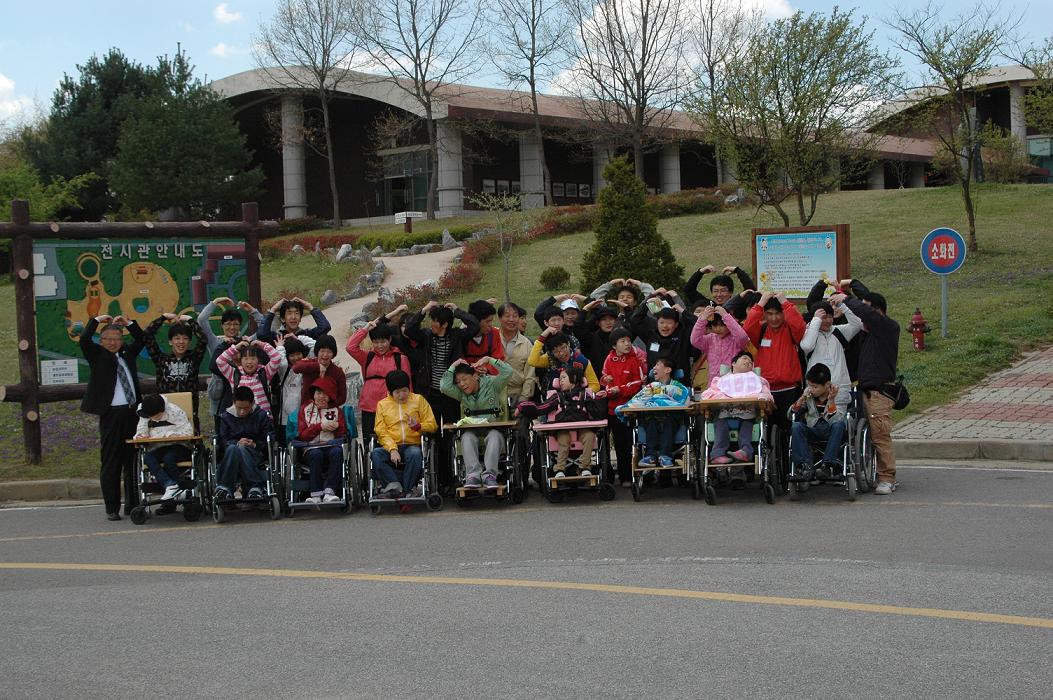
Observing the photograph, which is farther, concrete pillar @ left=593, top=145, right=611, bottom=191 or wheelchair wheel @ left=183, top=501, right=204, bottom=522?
concrete pillar @ left=593, top=145, right=611, bottom=191

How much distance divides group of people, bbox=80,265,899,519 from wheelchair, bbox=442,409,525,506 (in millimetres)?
74

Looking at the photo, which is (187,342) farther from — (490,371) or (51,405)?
(51,405)

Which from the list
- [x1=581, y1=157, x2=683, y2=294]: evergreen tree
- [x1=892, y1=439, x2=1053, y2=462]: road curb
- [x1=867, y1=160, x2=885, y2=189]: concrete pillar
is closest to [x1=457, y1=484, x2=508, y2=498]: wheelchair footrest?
Answer: [x1=892, y1=439, x2=1053, y2=462]: road curb

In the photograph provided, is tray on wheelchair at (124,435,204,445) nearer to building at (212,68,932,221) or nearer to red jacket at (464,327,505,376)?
red jacket at (464,327,505,376)

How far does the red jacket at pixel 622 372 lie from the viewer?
11.1 metres

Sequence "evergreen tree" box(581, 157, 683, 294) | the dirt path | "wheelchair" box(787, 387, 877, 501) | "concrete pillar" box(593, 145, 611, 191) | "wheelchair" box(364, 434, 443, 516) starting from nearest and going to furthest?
"wheelchair" box(787, 387, 877, 501), "wheelchair" box(364, 434, 443, 516), "evergreen tree" box(581, 157, 683, 294), the dirt path, "concrete pillar" box(593, 145, 611, 191)

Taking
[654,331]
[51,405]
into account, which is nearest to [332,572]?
[654,331]

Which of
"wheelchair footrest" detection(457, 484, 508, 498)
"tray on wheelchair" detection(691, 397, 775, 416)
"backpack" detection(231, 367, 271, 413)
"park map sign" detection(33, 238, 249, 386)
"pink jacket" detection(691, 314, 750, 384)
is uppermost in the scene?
"park map sign" detection(33, 238, 249, 386)

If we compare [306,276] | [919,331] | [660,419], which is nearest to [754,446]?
[660,419]

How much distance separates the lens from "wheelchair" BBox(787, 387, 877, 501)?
393 inches

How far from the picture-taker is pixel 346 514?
10.5 m

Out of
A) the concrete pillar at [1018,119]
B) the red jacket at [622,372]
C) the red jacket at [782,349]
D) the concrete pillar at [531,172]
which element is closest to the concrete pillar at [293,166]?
the concrete pillar at [531,172]

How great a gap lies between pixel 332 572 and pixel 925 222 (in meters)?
30.5

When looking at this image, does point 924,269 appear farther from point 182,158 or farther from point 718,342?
point 182,158
